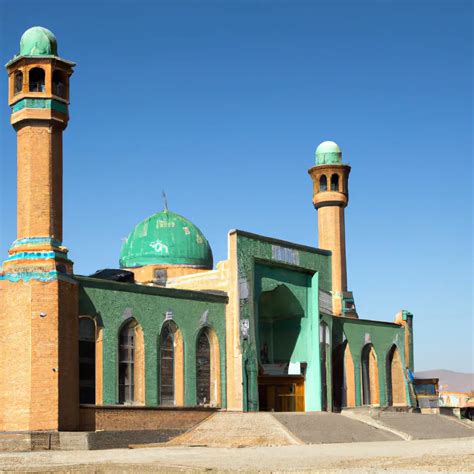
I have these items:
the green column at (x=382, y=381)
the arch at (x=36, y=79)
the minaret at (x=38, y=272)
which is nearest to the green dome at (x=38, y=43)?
the minaret at (x=38, y=272)

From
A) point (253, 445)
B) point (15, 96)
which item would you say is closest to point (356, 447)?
point (253, 445)

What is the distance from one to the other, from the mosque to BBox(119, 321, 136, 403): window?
0.04m

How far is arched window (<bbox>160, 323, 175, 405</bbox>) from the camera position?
30.1 meters

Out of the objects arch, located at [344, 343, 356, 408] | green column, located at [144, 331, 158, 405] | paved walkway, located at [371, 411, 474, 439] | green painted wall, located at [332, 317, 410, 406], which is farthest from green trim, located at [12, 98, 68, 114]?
arch, located at [344, 343, 356, 408]

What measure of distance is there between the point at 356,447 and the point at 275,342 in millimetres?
11403

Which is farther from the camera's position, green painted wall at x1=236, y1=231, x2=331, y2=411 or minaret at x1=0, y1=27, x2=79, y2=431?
green painted wall at x1=236, y1=231, x2=331, y2=411

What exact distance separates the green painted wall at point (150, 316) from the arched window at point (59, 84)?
5.87 m

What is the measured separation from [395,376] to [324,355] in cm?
730

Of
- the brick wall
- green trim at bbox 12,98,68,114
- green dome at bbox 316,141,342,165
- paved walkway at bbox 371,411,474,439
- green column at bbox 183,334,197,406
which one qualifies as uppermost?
green dome at bbox 316,141,342,165

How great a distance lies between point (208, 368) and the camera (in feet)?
104

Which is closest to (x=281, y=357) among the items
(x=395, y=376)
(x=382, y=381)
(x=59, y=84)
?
(x=382, y=381)

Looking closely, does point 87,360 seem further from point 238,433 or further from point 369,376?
point 369,376

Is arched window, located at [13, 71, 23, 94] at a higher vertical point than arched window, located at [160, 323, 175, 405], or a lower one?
higher

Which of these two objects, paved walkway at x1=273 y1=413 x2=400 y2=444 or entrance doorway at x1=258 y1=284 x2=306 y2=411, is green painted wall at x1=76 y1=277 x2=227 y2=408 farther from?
entrance doorway at x1=258 y1=284 x2=306 y2=411
